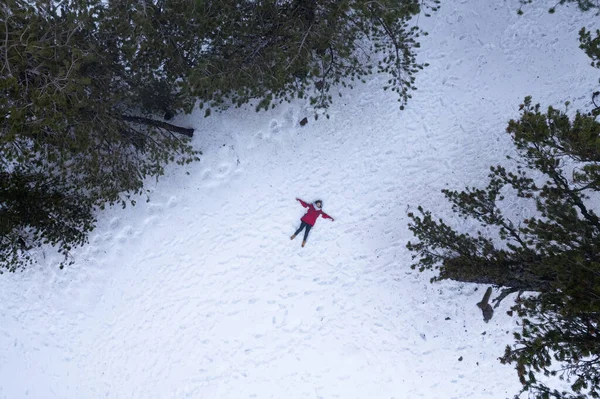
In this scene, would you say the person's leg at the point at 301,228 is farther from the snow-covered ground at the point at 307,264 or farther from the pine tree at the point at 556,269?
the pine tree at the point at 556,269

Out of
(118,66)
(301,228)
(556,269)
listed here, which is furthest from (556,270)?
(118,66)

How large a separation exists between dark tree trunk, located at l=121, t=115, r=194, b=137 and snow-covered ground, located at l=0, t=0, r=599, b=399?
0.33m

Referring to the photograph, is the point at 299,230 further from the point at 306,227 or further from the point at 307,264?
the point at 307,264

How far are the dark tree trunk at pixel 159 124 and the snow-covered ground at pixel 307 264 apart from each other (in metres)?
0.33

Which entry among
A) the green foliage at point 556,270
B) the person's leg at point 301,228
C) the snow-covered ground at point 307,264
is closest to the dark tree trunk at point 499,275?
the green foliage at point 556,270

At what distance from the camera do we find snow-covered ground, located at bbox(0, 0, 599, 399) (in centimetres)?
1091

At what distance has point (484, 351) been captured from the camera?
10.6m

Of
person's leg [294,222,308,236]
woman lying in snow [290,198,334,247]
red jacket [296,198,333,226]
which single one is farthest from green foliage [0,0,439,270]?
person's leg [294,222,308,236]

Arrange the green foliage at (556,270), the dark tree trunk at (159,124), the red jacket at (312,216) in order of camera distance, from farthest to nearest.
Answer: the red jacket at (312,216) → the dark tree trunk at (159,124) → the green foliage at (556,270)

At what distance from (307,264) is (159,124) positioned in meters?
5.32

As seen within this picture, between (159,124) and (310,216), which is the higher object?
(159,124)

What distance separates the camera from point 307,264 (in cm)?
1140

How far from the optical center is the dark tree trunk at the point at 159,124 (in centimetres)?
1062

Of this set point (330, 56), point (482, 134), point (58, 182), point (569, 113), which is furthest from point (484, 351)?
point (58, 182)
